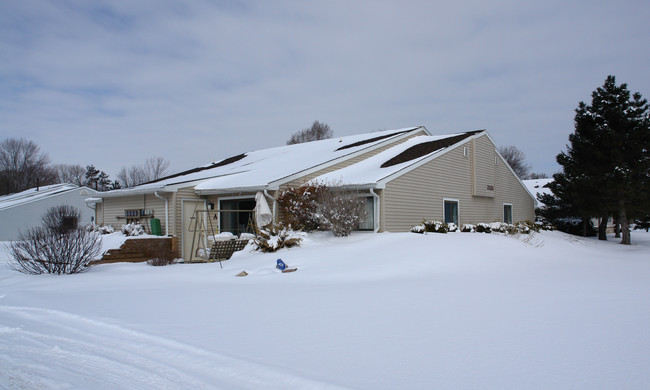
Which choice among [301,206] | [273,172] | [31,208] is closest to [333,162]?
[273,172]

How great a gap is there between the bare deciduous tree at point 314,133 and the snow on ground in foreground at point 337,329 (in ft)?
138

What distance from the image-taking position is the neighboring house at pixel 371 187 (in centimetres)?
1578

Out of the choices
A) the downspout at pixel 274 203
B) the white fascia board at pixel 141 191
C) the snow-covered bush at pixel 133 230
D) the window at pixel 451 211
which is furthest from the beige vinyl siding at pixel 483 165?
the snow-covered bush at pixel 133 230

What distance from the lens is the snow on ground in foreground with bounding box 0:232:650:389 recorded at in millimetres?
4164

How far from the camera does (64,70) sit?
17812 millimetres

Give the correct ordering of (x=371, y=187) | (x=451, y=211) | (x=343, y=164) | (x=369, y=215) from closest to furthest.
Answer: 1. (x=371, y=187)
2. (x=369, y=215)
3. (x=343, y=164)
4. (x=451, y=211)

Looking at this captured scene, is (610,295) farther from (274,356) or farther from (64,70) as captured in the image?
(64,70)

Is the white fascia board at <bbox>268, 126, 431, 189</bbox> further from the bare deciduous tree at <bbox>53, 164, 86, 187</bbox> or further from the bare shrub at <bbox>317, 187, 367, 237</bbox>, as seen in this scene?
the bare deciduous tree at <bbox>53, 164, 86, 187</bbox>

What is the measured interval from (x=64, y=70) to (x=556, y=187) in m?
24.7

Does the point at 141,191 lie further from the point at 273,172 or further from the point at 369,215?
the point at 369,215

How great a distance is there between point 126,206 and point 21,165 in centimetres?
4520

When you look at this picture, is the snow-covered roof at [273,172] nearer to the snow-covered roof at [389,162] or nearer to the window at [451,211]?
the snow-covered roof at [389,162]

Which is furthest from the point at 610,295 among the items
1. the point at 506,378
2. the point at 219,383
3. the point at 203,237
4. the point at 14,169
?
the point at 14,169

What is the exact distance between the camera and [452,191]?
1891cm
